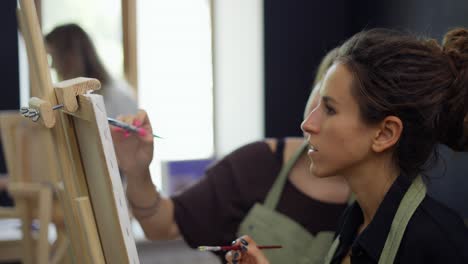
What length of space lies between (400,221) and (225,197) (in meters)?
0.74

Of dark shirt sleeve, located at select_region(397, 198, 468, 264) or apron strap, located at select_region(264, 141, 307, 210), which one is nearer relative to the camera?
dark shirt sleeve, located at select_region(397, 198, 468, 264)

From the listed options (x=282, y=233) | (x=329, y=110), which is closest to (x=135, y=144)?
(x=282, y=233)

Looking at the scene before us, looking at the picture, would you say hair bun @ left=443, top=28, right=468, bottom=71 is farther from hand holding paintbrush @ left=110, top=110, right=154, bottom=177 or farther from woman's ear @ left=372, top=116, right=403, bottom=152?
hand holding paintbrush @ left=110, top=110, right=154, bottom=177

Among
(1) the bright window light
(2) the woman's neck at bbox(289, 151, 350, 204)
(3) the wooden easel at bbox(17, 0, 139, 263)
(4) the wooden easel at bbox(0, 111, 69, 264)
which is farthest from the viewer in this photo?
(1) the bright window light

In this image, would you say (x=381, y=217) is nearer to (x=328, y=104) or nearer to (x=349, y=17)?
(x=328, y=104)

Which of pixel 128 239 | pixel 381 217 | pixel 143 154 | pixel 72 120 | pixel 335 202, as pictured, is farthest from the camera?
pixel 335 202

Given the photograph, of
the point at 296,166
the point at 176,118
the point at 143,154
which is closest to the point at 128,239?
the point at 143,154

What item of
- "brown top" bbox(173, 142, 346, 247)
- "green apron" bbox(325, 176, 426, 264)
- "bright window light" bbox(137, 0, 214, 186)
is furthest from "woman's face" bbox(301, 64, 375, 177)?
"bright window light" bbox(137, 0, 214, 186)

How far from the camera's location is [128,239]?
0.92m

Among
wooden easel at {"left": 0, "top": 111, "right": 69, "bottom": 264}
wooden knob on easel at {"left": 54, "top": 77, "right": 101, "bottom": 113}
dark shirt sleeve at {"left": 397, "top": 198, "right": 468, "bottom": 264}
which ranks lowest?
wooden easel at {"left": 0, "top": 111, "right": 69, "bottom": 264}

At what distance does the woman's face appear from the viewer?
4.20 feet

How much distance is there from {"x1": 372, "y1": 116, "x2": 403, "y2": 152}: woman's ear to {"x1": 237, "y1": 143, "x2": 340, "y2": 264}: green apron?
0.50 metres

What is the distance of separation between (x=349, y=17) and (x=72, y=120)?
3.90 m

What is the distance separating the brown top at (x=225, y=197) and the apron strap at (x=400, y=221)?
65 centimetres
